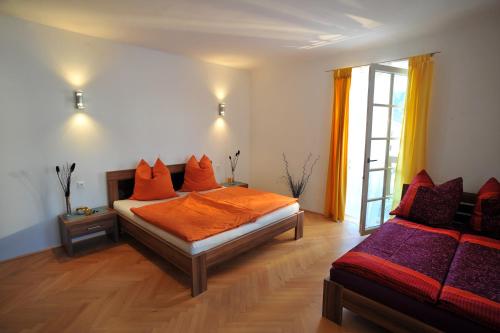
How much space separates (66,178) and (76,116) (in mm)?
739

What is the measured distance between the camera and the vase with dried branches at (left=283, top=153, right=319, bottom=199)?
427 centimetres

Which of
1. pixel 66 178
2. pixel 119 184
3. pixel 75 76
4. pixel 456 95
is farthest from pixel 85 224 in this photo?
pixel 456 95

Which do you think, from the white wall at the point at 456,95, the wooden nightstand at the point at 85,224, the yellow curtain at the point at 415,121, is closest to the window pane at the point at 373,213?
the yellow curtain at the point at 415,121

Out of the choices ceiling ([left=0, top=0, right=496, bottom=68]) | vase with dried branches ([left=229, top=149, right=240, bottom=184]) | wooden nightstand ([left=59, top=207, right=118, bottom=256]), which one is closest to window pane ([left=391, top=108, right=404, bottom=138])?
ceiling ([left=0, top=0, right=496, bottom=68])

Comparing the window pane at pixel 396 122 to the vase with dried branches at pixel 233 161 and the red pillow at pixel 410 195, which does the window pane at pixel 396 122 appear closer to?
the red pillow at pixel 410 195

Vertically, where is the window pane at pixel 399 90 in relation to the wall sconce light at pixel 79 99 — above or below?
above

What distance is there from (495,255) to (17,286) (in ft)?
13.0

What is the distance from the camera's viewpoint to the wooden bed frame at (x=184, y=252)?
2186mm

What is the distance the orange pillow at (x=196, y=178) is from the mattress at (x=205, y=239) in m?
0.64

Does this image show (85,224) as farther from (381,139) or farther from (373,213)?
(381,139)

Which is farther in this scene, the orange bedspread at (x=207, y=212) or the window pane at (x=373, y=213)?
the window pane at (x=373, y=213)

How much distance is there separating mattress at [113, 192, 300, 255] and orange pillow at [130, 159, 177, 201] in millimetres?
98

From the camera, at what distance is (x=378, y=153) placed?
3215mm

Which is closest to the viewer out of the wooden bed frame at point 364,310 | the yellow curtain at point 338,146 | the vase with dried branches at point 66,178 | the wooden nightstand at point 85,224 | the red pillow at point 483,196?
the wooden bed frame at point 364,310
